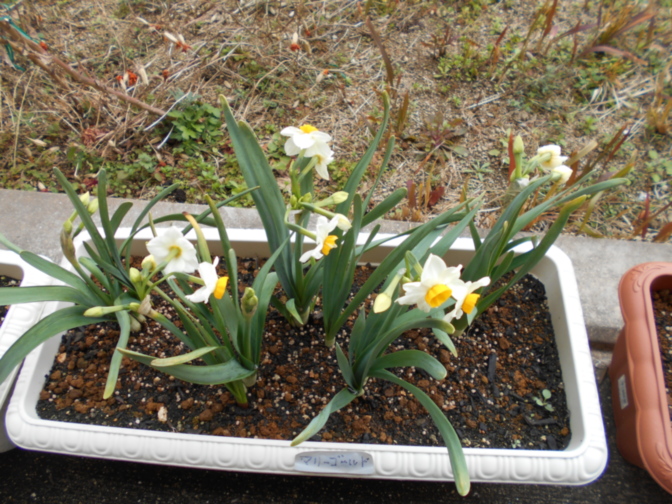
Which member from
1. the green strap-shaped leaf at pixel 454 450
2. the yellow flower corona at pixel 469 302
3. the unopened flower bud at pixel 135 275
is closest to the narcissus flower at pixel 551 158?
the yellow flower corona at pixel 469 302

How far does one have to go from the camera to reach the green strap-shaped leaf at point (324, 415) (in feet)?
2.53

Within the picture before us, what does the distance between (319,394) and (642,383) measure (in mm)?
777

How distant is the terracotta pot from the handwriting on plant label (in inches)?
26.4

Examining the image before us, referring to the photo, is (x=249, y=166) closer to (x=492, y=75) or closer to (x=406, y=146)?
(x=406, y=146)

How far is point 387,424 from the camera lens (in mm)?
1042

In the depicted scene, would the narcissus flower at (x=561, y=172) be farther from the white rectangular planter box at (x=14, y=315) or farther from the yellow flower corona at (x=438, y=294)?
the white rectangular planter box at (x=14, y=315)

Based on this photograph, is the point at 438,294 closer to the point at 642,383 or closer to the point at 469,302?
the point at 469,302

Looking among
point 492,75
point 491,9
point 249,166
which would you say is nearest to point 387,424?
point 249,166

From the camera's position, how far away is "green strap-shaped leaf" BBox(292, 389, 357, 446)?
771 mm

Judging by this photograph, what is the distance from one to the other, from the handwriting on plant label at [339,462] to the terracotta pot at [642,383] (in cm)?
67

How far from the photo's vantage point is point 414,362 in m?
0.83

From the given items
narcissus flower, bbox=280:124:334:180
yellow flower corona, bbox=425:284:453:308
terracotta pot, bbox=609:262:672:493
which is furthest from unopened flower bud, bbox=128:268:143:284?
terracotta pot, bbox=609:262:672:493

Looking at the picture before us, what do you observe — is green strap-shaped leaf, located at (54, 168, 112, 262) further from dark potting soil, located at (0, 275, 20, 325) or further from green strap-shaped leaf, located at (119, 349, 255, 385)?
dark potting soil, located at (0, 275, 20, 325)

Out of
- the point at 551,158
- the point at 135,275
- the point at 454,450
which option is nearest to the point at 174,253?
the point at 135,275
